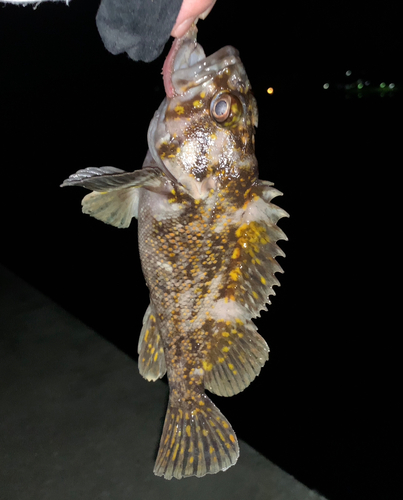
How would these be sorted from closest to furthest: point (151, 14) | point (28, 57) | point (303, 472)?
point (151, 14) → point (303, 472) → point (28, 57)

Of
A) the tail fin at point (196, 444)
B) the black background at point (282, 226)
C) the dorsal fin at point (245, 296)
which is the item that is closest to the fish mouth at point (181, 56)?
the dorsal fin at point (245, 296)

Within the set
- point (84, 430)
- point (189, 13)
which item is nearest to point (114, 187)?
point (189, 13)

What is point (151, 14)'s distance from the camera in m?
0.84

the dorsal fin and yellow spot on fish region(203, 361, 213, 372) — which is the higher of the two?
the dorsal fin

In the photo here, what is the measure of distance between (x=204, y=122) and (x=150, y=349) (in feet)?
2.44

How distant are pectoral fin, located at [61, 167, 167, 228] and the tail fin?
0.67 metres

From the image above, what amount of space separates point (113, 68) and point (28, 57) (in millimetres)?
607

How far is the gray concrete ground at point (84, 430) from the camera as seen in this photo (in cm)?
244

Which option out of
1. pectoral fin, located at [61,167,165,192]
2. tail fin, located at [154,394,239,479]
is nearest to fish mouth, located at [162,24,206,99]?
pectoral fin, located at [61,167,165,192]

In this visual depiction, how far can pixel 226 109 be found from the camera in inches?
44.4

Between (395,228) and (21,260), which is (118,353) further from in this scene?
(395,228)

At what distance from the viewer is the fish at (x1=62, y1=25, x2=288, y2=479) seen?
3.62 feet

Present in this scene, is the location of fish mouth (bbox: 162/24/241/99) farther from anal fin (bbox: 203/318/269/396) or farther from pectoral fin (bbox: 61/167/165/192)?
anal fin (bbox: 203/318/269/396)

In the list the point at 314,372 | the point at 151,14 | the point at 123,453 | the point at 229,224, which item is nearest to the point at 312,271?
the point at 314,372
